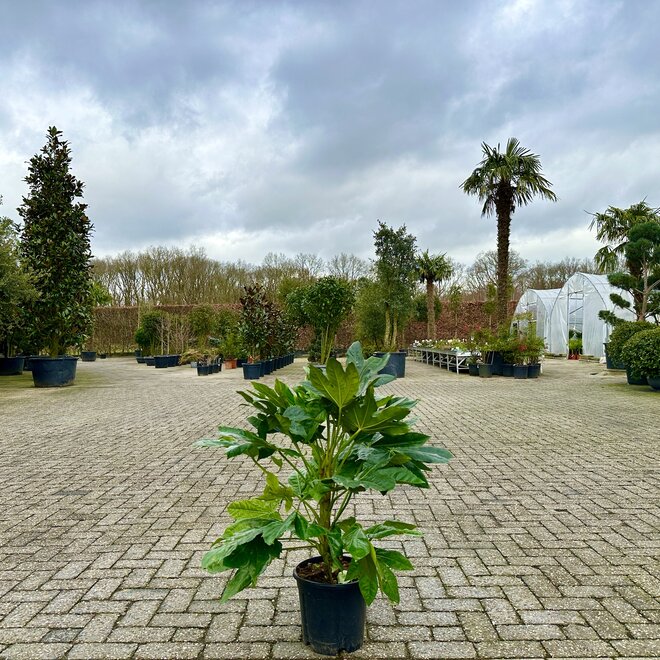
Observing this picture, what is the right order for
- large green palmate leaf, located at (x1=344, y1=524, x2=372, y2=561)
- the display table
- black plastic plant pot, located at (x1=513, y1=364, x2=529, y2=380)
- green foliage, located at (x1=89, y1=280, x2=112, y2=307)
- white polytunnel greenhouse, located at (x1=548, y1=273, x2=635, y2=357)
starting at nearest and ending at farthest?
large green palmate leaf, located at (x1=344, y1=524, x2=372, y2=561) < black plastic plant pot, located at (x1=513, y1=364, x2=529, y2=380) < the display table < white polytunnel greenhouse, located at (x1=548, y1=273, x2=635, y2=357) < green foliage, located at (x1=89, y1=280, x2=112, y2=307)

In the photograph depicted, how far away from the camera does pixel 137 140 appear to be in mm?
9773

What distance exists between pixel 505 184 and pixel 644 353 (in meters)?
7.41

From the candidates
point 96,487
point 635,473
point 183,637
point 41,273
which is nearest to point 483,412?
Answer: point 635,473

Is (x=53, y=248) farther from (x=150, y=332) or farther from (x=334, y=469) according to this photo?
(x=334, y=469)

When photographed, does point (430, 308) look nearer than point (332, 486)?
No

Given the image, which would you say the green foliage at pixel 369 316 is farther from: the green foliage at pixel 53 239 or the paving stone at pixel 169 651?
the paving stone at pixel 169 651

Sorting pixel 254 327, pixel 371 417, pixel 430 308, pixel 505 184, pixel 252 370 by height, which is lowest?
pixel 252 370

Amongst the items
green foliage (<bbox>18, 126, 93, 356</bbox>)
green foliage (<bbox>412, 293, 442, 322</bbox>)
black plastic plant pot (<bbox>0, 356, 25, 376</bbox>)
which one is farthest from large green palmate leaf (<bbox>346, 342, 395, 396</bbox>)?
green foliage (<bbox>412, 293, 442, 322</bbox>)

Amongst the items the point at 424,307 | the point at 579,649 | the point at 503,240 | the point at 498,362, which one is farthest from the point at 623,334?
the point at 424,307

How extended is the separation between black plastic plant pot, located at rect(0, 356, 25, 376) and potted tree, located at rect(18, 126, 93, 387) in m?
4.40

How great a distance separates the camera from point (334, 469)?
2.22 m

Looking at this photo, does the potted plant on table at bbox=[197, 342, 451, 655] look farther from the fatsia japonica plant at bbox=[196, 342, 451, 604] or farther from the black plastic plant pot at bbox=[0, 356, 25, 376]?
the black plastic plant pot at bbox=[0, 356, 25, 376]

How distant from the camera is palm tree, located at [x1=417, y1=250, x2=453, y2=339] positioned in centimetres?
2730

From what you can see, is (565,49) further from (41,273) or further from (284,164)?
(41,273)
